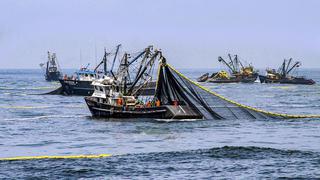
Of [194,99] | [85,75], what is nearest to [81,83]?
[85,75]

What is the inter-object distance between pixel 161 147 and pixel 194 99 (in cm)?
2073

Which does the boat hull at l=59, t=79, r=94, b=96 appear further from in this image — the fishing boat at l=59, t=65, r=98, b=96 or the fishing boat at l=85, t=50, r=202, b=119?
the fishing boat at l=85, t=50, r=202, b=119

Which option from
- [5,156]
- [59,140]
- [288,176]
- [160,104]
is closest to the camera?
[288,176]

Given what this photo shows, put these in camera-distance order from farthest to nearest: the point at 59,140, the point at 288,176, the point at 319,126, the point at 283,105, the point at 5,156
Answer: the point at 283,105, the point at 319,126, the point at 59,140, the point at 5,156, the point at 288,176

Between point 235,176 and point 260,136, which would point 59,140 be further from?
point 235,176

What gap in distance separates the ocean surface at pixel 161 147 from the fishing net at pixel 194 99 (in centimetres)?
95

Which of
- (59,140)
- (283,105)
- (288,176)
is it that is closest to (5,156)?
(59,140)

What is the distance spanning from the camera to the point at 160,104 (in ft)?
261

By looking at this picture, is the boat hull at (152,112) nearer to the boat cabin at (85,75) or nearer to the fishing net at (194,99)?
the fishing net at (194,99)

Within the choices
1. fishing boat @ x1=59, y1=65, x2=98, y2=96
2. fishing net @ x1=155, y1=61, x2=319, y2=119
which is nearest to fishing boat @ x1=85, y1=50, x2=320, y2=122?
fishing net @ x1=155, y1=61, x2=319, y2=119

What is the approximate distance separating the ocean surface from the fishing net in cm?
95

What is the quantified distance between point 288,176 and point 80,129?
116 feet

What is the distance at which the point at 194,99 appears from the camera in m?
76.9

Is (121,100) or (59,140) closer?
(59,140)
